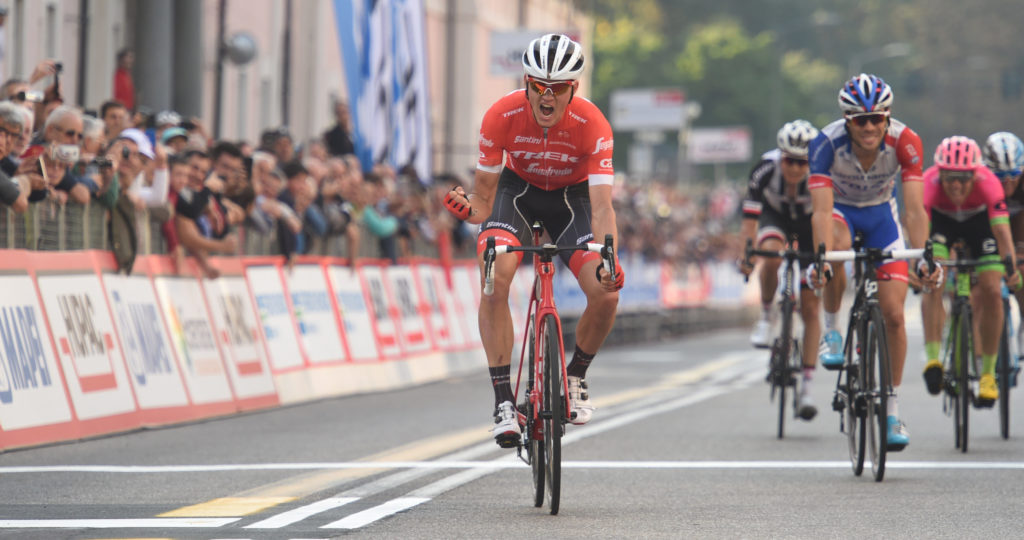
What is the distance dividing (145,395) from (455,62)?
36486mm

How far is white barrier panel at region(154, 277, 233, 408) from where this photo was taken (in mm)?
15836

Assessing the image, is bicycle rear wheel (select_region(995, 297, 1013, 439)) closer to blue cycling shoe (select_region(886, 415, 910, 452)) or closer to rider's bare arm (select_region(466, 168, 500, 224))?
blue cycling shoe (select_region(886, 415, 910, 452))

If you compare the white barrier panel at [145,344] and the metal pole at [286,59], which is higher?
the metal pole at [286,59]

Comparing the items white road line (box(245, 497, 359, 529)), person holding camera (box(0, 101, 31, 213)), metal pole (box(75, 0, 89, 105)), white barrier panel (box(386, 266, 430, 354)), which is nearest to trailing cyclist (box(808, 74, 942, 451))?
white road line (box(245, 497, 359, 529))

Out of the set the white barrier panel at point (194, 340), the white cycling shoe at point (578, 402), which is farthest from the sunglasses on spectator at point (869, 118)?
the white barrier panel at point (194, 340)

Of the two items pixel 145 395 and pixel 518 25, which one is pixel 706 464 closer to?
pixel 145 395

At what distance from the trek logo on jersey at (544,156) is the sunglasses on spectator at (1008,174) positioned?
18.5ft

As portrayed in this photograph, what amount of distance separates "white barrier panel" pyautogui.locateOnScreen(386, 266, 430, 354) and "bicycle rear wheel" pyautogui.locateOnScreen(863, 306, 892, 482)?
10.8m

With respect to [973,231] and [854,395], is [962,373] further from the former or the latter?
[854,395]

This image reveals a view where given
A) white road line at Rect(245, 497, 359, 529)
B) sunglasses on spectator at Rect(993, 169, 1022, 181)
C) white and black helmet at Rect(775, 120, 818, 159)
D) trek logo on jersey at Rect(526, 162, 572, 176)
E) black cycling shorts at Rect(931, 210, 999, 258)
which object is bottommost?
white road line at Rect(245, 497, 359, 529)

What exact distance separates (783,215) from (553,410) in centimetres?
637

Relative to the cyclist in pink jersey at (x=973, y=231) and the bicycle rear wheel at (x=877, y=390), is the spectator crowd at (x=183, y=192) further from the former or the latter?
the bicycle rear wheel at (x=877, y=390)

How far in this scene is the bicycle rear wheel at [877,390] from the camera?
11016 mm

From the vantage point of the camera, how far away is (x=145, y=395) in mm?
14922
